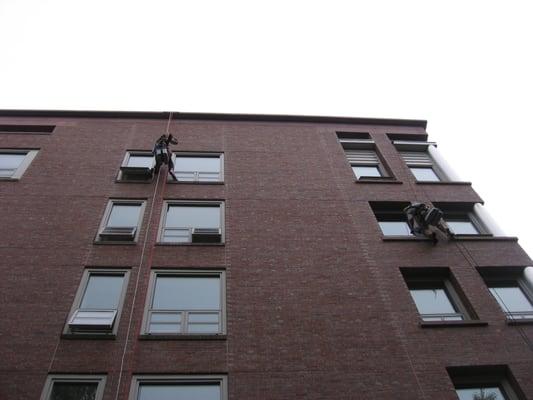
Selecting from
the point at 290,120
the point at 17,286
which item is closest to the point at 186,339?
the point at 17,286

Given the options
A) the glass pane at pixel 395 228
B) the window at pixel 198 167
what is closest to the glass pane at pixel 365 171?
the glass pane at pixel 395 228

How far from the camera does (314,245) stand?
1489 cm

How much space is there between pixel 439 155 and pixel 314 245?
9.04 m

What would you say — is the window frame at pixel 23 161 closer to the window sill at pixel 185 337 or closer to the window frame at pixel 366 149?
the window sill at pixel 185 337

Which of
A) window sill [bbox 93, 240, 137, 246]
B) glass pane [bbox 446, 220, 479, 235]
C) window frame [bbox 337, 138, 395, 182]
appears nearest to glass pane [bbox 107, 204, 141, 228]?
window sill [bbox 93, 240, 137, 246]

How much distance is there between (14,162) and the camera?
60.4 feet

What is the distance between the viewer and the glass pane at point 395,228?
1658 cm

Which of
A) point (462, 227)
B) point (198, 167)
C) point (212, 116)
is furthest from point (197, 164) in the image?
point (462, 227)

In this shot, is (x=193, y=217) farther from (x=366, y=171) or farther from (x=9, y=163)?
(x=9, y=163)

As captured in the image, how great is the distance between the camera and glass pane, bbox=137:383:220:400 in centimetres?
1073

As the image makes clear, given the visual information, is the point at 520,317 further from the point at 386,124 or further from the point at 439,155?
the point at 386,124

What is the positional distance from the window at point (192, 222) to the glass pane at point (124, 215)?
90 centimetres

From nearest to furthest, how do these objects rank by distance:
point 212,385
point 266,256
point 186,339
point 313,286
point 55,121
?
point 212,385, point 186,339, point 313,286, point 266,256, point 55,121

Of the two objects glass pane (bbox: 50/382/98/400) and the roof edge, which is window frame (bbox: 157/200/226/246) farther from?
the roof edge
